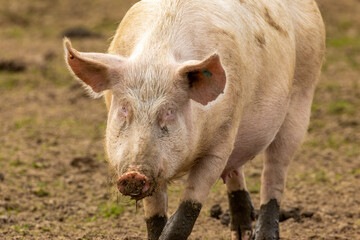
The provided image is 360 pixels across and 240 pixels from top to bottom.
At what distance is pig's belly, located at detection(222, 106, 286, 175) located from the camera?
5855 millimetres

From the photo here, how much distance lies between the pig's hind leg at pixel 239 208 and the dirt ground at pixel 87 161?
197mm

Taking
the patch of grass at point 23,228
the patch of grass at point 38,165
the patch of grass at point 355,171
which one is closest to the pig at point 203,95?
the patch of grass at point 23,228

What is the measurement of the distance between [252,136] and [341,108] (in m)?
5.64

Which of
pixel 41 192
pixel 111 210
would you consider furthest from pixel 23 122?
pixel 111 210

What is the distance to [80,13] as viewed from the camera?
17281 mm

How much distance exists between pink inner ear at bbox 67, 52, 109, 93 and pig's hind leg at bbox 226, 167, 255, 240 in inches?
81.8

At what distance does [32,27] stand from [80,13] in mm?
1223

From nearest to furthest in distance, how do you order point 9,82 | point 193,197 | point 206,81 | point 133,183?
point 133,183 < point 206,81 < point 193,197 < point 9,82

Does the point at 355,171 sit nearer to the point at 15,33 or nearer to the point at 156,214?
the point at 156,214

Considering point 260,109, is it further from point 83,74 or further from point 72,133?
point 72,133

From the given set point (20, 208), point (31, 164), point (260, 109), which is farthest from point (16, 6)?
point (260, 109)

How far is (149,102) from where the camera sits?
4.66 meters

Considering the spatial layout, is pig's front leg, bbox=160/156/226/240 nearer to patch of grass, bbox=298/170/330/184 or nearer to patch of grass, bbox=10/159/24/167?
patch of grass, bbox=298/170/330/184

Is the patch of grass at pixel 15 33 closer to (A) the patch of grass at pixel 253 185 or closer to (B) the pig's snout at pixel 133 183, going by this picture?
(A) the patch of grass at pixel 253 185
